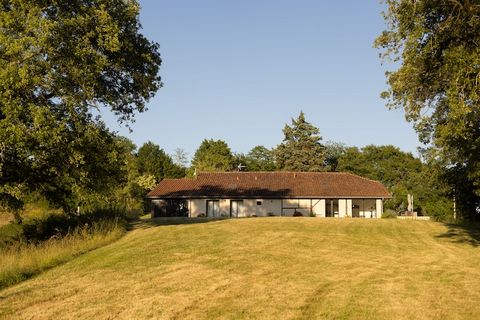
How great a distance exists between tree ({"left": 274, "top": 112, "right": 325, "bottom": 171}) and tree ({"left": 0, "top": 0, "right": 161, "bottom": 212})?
67421 mm

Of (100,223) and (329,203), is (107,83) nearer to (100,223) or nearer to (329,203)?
(100,223)

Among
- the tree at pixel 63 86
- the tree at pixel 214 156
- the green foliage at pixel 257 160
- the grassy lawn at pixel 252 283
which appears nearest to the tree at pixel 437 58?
the grassy lawn at pixel 252 283

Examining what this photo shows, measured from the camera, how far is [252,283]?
11.8 metres

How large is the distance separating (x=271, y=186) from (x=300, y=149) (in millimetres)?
35846

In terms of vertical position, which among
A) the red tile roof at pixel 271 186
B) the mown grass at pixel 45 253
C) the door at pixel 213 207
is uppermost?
the red tile roof at pixel 271 186

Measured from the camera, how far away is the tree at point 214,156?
93.1 m

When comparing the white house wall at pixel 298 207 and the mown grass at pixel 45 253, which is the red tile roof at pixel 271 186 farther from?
the mown grass at pixel 45 253

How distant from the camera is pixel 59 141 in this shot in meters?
19.3

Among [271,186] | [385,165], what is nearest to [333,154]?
[385,165]

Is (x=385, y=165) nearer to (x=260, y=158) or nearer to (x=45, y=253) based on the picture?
(x=260, y=158)

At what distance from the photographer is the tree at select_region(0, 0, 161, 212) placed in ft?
58.9

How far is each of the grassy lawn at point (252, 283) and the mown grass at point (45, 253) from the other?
0.62 m

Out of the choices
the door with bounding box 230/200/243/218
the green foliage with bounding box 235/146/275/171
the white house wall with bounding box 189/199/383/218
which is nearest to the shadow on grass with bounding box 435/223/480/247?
the white house wall with bounding box 189/199/383/218

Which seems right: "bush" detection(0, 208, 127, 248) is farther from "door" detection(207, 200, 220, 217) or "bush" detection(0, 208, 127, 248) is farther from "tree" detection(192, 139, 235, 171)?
"tree" detection(192, 139, 235, 171)
